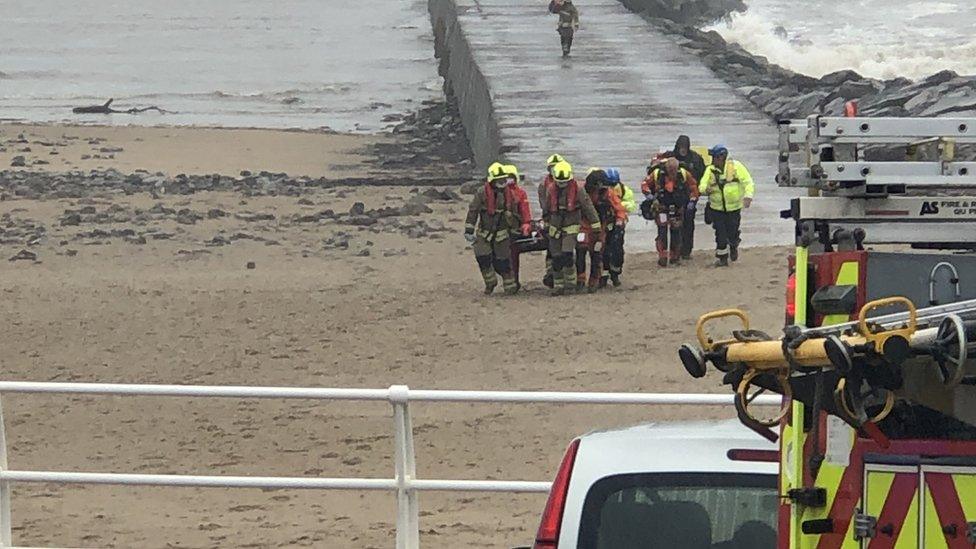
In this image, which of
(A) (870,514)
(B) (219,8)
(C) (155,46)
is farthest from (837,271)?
(B) (219,8)

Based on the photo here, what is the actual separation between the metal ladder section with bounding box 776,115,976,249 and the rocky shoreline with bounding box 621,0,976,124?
22014 mm

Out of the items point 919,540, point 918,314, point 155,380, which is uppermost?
point 918,314

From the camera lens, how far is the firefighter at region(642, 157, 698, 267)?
68.5 ft

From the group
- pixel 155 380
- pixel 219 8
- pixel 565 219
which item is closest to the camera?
pixel 155 380

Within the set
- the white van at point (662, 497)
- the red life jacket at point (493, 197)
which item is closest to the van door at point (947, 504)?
the white van at point (662, 497)

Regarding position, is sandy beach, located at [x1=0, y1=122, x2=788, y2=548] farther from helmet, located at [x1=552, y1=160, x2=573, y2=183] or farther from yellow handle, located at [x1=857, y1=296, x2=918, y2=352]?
yellow handle, located at [x1=857, y1=296, x2=918, y2=352]

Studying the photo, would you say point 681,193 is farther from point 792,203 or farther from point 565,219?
point 792,203

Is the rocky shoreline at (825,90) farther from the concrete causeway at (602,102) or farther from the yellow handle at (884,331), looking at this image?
the yellow handle at (884,331)

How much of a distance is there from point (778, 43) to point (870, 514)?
68.2m

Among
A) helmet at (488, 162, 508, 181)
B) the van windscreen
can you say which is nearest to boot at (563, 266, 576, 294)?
helmet at (488, 162, 508, 181)

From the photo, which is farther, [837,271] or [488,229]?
[488,229]

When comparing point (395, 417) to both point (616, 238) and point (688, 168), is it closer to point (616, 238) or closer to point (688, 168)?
point (616, 238)

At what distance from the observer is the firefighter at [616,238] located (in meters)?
19.6

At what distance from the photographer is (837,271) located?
4.48 metres
